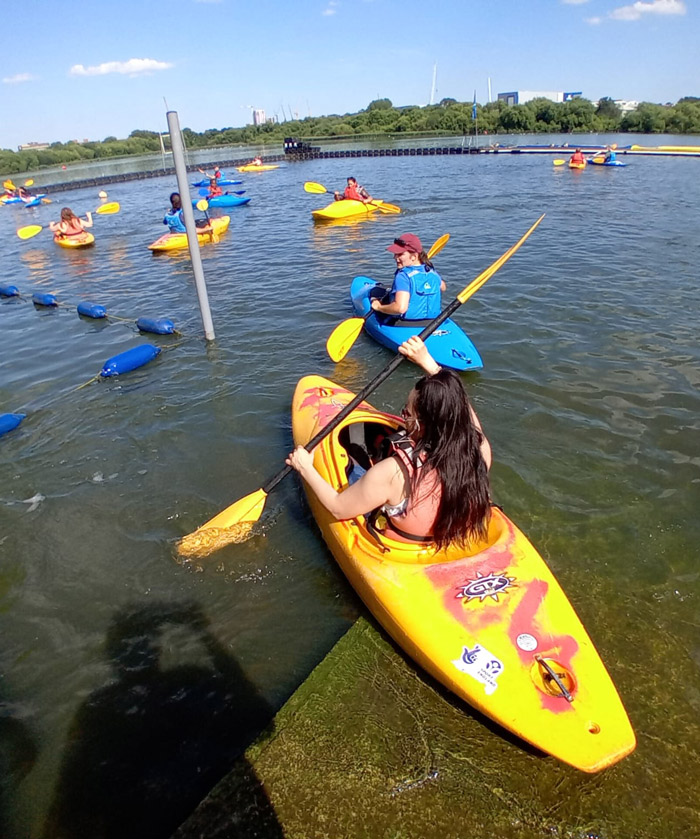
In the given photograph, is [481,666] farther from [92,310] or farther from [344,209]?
[344,209]

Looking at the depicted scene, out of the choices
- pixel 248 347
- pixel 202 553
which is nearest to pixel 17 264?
pixel 248 347

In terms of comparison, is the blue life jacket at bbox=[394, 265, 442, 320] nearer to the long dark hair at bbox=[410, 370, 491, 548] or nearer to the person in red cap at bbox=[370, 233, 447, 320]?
the person in red cap at bbox=[370, 233, 447, 320]

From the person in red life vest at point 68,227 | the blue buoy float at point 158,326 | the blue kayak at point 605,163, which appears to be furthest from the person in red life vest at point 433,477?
the blue kayak at point 605,163

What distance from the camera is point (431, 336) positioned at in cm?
612

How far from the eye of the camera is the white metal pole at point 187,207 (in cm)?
587

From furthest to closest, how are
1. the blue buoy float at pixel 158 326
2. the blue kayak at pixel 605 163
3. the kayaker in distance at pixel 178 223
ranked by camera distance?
the blue kayak at pixel 605 163 < the kayaker in distance at pixel 178 223 < the blue buoy float at pixel 158 326

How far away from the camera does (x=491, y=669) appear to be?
2.37m

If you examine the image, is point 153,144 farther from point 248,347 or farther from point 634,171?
point 248,347

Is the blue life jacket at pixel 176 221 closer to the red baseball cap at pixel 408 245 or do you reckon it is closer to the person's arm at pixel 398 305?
the person's arm at pixel 398 305

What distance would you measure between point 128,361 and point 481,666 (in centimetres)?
589

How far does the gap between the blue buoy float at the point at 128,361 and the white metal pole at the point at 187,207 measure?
848 millimetres

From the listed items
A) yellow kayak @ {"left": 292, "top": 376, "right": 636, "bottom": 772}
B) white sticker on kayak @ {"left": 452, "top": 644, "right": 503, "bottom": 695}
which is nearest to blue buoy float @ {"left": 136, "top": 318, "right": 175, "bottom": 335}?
yellow kayak @ {"left": 292, "top": 376, "right": 636, "bottom": 772}

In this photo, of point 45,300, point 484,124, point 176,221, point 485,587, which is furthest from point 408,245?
point 484,124

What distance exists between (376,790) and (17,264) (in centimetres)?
1512
